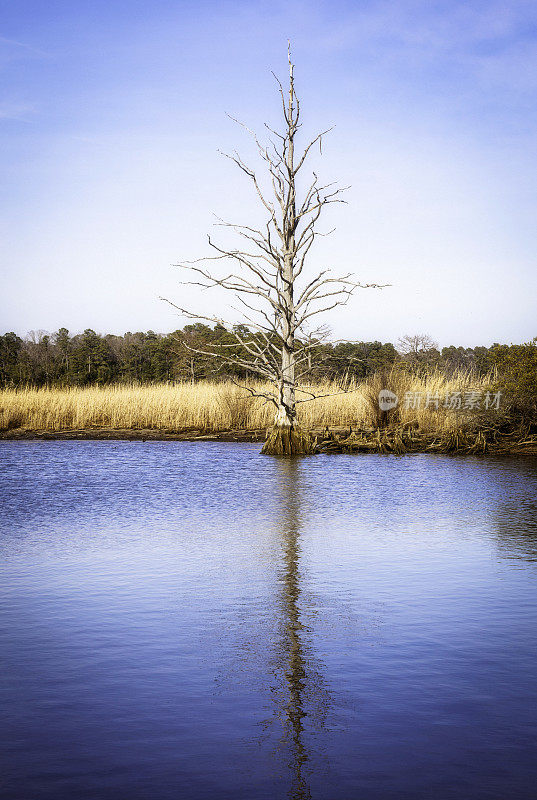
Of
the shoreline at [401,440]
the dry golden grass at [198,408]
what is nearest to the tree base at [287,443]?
the shoreline at [401,440]

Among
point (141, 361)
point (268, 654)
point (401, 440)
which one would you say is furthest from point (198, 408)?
point (141, 361)

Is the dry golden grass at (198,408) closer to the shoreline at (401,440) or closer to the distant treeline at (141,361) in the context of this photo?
the shoreline at (401,440)

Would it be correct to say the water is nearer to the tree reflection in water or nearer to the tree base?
the tree reflection in water

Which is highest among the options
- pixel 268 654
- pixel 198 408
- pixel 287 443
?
pixel 198 408

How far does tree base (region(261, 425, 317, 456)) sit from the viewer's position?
17578 millimetres

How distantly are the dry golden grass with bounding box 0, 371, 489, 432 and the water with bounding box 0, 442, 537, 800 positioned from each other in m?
11.4

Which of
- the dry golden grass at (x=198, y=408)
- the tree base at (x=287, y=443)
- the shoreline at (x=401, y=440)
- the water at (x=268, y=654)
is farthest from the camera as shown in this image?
the dry golden grass at (x=198, y=408)

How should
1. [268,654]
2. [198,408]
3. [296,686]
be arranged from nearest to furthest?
[296,686], [268,654], [198,408]

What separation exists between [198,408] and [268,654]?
19.1 metres

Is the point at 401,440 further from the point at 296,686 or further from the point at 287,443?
the point at 296,686

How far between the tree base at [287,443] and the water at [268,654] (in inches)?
321

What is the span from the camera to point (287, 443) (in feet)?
58.0

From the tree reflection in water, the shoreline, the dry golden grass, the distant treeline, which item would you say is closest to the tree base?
the shoreline

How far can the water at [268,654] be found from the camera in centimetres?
293
